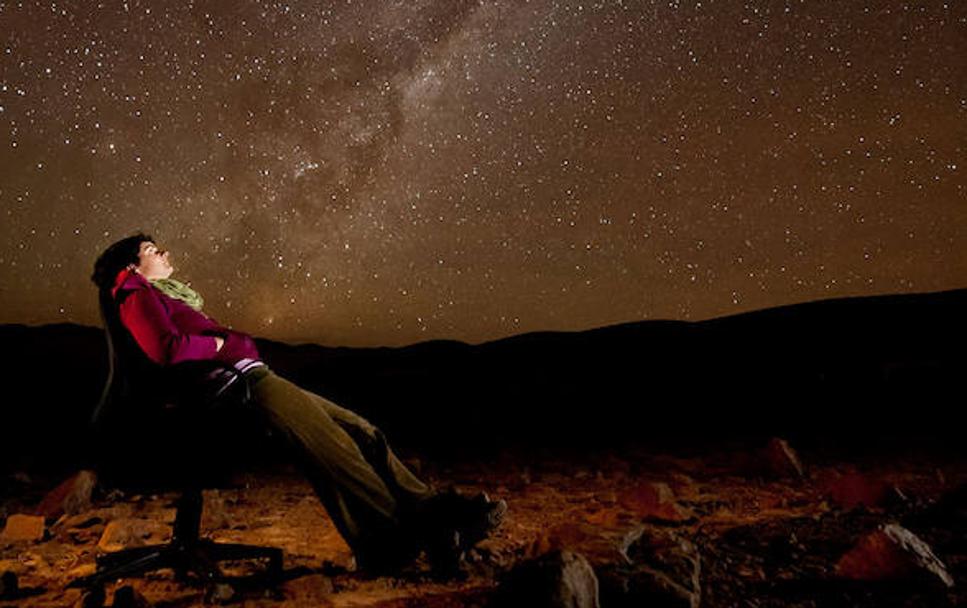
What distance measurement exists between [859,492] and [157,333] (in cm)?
433

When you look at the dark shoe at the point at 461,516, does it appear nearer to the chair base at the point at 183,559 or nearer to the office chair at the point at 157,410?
the chair base at the point at 183,559

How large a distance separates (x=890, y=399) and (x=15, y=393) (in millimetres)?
16881

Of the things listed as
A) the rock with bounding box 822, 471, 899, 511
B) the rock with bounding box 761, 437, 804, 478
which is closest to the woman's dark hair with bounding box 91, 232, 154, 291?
the rock with bounding box 822, 471, 899, 511

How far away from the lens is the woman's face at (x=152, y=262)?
313 cm

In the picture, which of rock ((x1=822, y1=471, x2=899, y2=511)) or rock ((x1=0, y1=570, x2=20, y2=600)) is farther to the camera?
rock ((x1=822, y1=471, x2=899, y2=511))

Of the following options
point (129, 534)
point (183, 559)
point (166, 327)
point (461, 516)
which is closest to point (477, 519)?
point (461, 516)

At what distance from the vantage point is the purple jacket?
2.65 meters

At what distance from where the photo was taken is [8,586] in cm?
289

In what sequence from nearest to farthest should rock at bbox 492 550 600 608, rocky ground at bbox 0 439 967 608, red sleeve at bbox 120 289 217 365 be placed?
rock at bbox 492 550 600 608 → rocky ground at bbox 0 439 967 608 → red sleeve at bbox 120 289 217 365

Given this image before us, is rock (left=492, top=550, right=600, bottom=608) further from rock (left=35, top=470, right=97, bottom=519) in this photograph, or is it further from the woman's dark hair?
rock (left=35, top=470, right=97, bottom=519)

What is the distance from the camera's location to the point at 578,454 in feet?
24.9

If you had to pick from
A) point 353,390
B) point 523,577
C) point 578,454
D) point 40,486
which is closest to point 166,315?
point 523,577

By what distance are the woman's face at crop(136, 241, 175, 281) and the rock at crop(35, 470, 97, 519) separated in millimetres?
2543

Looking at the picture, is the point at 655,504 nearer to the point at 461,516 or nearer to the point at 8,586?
the point at 461,516
